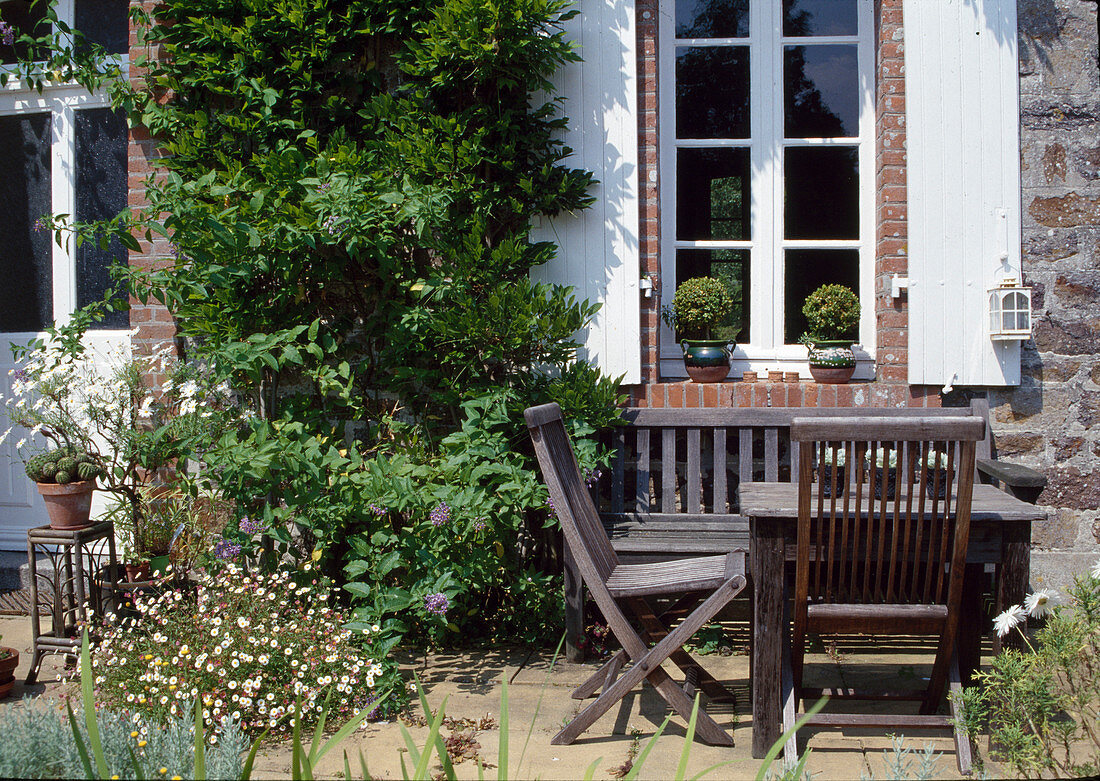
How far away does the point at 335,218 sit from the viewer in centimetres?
355

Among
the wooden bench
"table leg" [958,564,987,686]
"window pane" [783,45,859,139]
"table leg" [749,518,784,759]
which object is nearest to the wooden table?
"table leg" [749,518,784,759]

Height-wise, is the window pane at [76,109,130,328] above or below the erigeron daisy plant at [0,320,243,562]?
above

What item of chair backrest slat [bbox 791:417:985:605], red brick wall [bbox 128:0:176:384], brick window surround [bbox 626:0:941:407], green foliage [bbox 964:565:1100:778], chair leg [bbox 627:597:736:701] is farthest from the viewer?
red brick wall [bbox 128:0:176:384]

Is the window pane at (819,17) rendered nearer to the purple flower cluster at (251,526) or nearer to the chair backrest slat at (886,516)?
the chair backrest slat at (886,516)

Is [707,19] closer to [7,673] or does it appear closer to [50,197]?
[50,197]

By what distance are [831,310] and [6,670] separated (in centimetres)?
378

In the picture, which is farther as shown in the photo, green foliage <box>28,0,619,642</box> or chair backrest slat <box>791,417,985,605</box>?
green foliage <box>28,0,619,642</box>

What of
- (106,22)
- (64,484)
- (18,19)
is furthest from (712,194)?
(18,19)

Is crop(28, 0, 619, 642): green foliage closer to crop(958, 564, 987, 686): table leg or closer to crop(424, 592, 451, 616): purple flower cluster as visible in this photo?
crop(424, 592, 451, 616): purple flower cluster

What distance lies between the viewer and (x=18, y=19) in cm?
475

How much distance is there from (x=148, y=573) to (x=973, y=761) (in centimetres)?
324

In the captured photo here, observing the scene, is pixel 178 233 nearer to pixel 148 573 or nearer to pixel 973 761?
pixel 148 573

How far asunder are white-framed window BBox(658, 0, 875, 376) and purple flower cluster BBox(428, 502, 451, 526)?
58.9 inches

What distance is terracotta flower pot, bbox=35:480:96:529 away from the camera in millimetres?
3482
